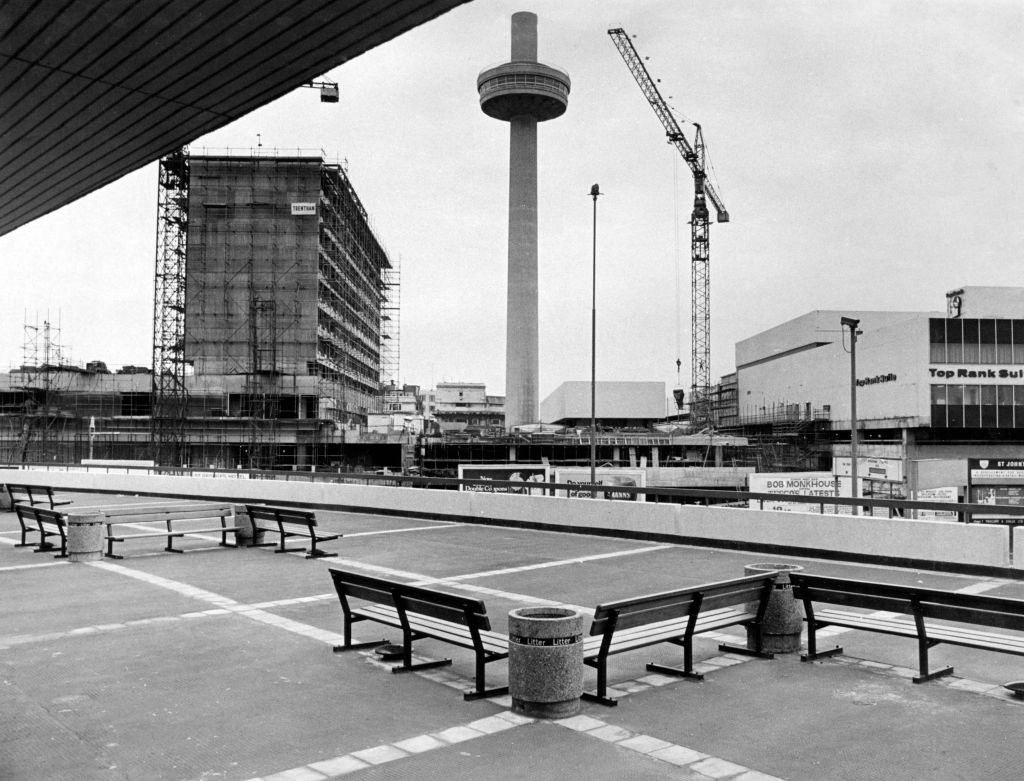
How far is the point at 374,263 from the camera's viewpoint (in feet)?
359

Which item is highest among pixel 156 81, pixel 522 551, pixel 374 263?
pixel 374 263

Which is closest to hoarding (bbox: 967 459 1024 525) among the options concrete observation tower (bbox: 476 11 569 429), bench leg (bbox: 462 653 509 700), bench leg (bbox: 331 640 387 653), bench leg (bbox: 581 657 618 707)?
bench leg (bbox: 331 640 387 653)

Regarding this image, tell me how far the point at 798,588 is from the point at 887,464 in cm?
3888

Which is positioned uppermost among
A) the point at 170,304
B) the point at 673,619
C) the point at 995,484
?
the point at 170,304

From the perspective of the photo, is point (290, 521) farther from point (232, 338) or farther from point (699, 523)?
point (232, 338)

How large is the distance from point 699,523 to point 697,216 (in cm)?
10539

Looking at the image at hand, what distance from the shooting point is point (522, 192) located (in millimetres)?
99000

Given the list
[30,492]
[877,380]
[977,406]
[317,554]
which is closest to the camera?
[317,554]

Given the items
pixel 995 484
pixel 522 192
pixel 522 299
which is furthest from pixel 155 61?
pixel 522 192

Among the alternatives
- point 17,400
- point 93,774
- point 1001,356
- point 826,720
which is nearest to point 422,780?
point 93,774

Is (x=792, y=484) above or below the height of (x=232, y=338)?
below

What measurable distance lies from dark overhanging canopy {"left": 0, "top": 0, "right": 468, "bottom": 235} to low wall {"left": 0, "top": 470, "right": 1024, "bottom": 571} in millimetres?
11242

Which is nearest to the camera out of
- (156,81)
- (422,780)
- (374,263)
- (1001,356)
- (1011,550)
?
(422,780)

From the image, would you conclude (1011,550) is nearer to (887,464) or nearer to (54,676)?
(54,676)
